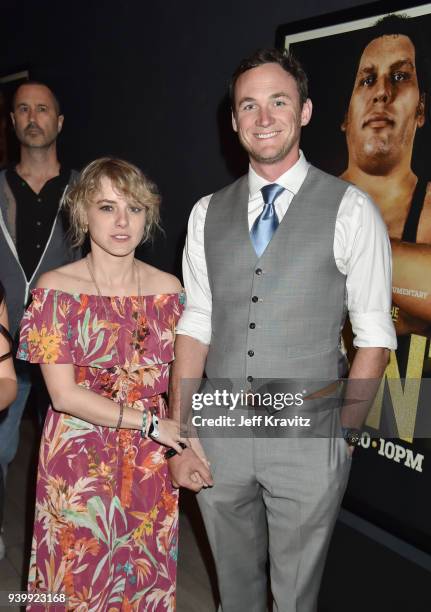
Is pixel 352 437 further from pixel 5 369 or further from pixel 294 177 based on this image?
pixel 5 369

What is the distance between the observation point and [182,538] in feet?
9.05

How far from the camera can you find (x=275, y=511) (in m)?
1.69

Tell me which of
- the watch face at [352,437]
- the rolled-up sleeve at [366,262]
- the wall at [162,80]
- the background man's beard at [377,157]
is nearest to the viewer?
the rolled-up sleeve at [366,262]

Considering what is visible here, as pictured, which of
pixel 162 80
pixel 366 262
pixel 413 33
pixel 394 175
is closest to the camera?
pixel 366 262

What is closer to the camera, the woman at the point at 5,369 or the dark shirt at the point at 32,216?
the woman at the point at 5,369

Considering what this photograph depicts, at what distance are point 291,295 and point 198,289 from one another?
32 cm

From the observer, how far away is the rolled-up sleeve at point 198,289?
5.73 ft

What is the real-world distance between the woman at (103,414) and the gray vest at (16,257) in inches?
34.9

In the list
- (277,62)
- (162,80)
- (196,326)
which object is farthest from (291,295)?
(162,80)

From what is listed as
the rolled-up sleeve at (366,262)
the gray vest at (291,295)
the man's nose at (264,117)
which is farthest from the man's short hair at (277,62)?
A: the rolled-up sleeve at (366,262)

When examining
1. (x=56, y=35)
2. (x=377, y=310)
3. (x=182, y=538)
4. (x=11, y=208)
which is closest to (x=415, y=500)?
(x=377, y=310)

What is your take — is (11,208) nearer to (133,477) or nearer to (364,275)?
(133,477)

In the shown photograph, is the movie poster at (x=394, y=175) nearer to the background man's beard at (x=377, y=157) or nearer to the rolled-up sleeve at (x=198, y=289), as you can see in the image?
the background man's beard at (x=377, y=157)

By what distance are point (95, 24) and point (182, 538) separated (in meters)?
2.66
